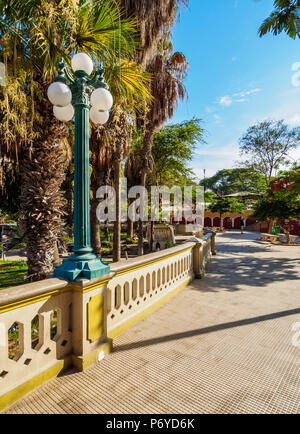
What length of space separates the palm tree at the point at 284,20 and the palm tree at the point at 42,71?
5.91 m

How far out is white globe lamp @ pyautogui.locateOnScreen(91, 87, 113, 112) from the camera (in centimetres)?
298

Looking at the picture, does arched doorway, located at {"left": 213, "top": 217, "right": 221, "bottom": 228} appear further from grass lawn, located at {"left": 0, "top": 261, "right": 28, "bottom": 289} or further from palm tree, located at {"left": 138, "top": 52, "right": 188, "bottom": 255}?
grass lawn, located at {"left": 0, "top": 261, "right": 28, "bottom": 289}

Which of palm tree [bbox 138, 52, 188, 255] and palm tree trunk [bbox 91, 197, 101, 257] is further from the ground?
palm tree [bbox 138, 52, 188, 255]

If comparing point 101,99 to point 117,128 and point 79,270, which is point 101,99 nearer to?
point 79,270

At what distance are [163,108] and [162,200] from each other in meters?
8.26

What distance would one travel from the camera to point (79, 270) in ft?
9.55

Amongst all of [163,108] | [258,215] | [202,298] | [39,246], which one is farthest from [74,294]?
[258,215]

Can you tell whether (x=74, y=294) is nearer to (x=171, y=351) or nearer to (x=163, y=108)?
(x=171, y=351)

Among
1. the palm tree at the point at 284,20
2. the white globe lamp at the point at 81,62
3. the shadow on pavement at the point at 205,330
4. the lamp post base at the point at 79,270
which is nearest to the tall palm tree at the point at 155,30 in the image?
the palm tree at the point at 284,20

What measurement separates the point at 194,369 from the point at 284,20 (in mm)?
10727

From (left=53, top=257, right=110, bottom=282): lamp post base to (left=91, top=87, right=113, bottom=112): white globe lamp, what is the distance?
1992 millimetres

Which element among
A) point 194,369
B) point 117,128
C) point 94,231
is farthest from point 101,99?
point 94,231

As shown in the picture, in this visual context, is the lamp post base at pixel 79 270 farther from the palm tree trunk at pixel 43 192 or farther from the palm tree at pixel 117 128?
the palm tree at pixel 117 128

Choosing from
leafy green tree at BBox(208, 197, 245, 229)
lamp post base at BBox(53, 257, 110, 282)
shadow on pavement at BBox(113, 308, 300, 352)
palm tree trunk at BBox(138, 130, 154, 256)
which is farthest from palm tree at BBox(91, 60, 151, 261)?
leafy green tree at BBox(208, 197, 245, 229)
